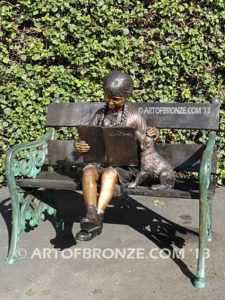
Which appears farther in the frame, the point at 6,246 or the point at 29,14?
the point at 29,14

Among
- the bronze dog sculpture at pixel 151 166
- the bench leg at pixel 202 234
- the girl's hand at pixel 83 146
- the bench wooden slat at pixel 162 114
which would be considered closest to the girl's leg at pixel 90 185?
the girl's hand at pixel 83 146

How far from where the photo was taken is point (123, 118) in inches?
149

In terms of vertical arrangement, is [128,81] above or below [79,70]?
below

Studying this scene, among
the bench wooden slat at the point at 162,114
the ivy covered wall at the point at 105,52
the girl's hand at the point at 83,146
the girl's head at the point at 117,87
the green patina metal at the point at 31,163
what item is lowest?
the green patina metal at the point at 31,163

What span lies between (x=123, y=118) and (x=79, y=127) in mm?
422

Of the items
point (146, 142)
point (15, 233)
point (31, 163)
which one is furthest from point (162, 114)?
point (15, 233)

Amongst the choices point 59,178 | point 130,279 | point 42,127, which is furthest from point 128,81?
point 42,127

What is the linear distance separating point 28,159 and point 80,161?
64 centimetres

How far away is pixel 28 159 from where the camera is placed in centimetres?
393

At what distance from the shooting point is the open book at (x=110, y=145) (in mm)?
3498

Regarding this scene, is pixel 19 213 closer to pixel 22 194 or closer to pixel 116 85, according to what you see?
pixel 22 194

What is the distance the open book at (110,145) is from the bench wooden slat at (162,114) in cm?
67

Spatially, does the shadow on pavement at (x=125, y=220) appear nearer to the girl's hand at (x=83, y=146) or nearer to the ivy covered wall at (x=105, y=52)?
the girl's hand at (x=83, y=146)

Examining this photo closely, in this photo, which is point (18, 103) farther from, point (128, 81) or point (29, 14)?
point (128, 81)
